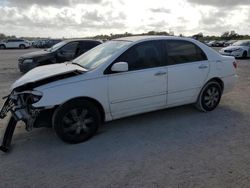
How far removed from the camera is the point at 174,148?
4.61 m

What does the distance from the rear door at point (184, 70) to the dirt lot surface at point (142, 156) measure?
50 cm

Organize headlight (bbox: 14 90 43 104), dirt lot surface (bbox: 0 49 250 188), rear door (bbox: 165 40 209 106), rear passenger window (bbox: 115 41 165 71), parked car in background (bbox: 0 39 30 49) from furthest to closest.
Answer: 1. parked car in background (bbox: 0 39 30 49)
2. rear door (bbox: 165 40 209 106)
3. rear passenger window (bbox: 115 41 165 71)
4. headlight (bbox: 14 90 43 104)
5. dirt lot surface (bbox: 0 49 250 188)

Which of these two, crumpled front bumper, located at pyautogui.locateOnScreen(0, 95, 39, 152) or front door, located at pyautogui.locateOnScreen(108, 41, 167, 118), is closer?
crumpled front bumper, located at pyautogui.locateOnScreen(0, 95, 39, 152)

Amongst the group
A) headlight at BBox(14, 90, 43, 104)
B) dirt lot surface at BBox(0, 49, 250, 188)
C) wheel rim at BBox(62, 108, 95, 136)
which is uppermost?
headlight at BBox(14, 90, 43, 104)

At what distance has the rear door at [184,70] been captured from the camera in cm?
575

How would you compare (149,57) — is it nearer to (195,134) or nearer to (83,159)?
(195,134)

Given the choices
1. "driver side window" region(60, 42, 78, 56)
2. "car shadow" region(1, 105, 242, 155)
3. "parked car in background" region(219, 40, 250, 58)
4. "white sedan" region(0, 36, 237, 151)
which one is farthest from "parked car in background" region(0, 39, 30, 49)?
"car shadow" region(1, 105, 242, 155)

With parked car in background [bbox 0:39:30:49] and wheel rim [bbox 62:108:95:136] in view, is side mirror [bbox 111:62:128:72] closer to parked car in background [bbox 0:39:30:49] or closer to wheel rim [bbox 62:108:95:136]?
wheel rim [bbox 62:108:95:136]

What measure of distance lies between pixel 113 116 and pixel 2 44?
42.0 metres

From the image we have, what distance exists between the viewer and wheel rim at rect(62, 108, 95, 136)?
15.5ft

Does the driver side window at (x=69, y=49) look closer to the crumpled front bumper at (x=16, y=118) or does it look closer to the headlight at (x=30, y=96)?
the crumpled front bumper at (x=16, y=118)

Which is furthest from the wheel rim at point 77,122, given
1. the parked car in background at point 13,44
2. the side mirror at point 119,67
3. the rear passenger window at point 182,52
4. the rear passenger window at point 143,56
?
the parked car in background at point 13,44

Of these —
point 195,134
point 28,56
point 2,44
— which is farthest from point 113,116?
point 2,44

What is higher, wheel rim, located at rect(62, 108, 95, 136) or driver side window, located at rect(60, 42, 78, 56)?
driver side window, located at rect(60, 42, 78, 56)
